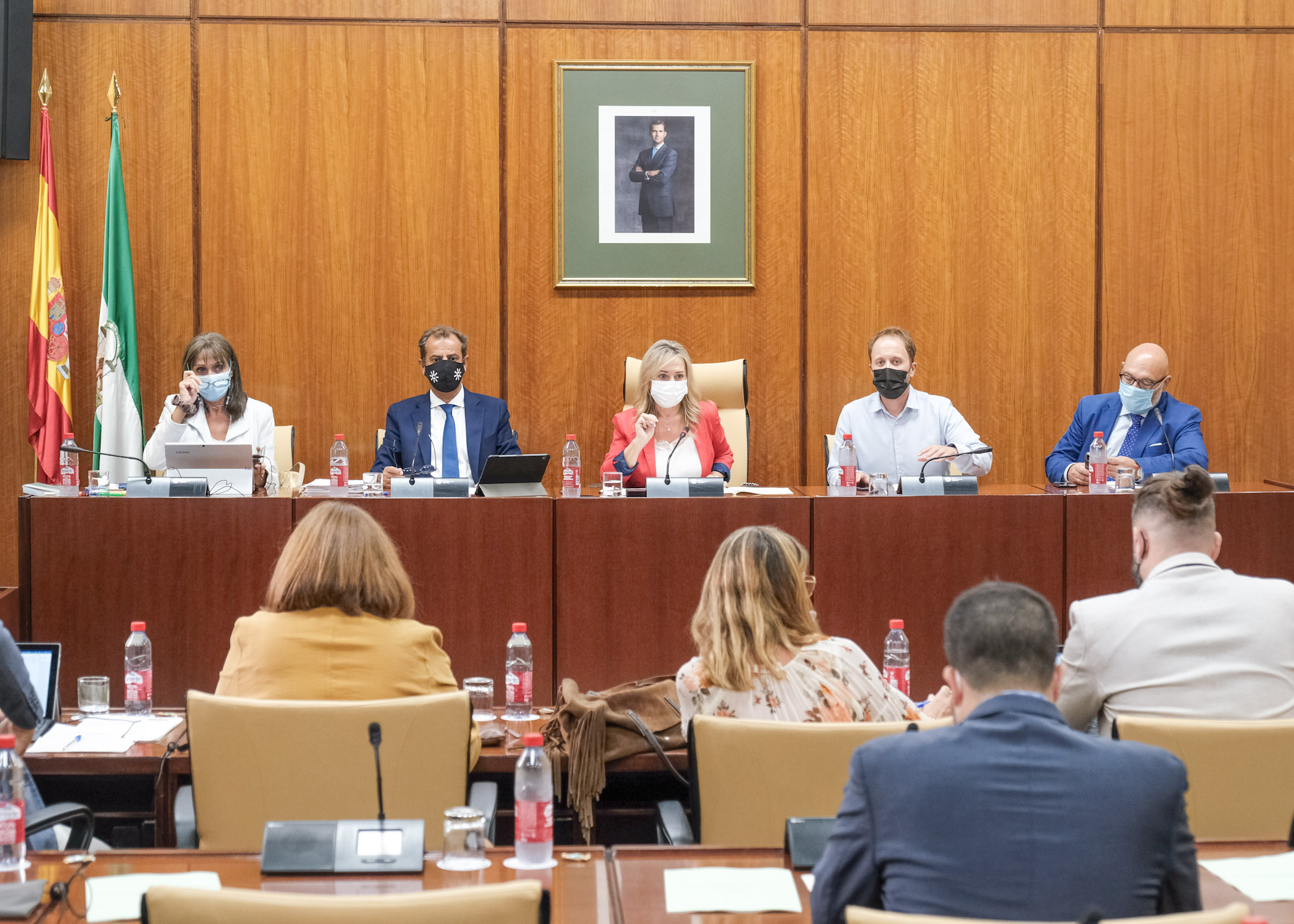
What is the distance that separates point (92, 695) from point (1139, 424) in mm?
3940

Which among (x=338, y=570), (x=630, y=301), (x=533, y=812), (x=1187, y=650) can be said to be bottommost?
(x=533, y=812)

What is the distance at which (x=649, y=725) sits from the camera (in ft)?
9.42

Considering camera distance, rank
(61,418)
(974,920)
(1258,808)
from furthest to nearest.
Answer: (61,418) → (1258,808) → (974,920)

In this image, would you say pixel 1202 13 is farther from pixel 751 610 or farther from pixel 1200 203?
pixel 751 610

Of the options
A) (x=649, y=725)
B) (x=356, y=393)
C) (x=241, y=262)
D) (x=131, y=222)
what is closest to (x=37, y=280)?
(x=131, y=222)

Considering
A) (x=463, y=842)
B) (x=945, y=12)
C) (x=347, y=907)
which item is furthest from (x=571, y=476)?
(x=945, y=12)

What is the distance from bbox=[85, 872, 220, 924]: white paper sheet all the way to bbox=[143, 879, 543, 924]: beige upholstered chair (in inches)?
9.6

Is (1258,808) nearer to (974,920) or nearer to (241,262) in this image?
(974,920)

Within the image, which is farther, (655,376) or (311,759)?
(655,376)

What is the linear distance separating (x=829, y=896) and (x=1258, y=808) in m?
1.12

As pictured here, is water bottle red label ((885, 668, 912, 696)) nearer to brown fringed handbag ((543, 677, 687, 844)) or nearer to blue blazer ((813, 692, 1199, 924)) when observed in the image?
brown fringed handbag ((543, 677, 687, 844))

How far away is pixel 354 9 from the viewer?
6.00 m

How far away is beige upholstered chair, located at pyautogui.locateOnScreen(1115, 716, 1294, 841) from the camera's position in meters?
2.21

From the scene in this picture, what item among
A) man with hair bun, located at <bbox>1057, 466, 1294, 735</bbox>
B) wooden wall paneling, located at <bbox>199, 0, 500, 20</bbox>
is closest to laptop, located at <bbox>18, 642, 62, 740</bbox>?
man with hair bun, located at <bbox>1057, 466, 1294, 735</bbox>
